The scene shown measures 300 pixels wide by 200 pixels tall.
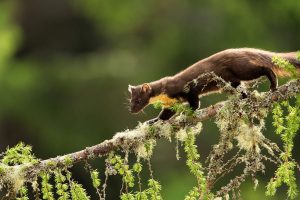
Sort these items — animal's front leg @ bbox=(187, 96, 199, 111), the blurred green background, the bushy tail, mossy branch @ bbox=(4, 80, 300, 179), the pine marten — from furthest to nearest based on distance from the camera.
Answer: the blurred green background → animal's front leg @ bbox=(187, 96, 199, 111) → the pine marten → mossy branch @ bbox=(4, 80, 300, 179) → the bushy tail

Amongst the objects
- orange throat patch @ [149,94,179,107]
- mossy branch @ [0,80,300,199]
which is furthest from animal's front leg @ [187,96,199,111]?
mossy branch @ [0,80,300,199]

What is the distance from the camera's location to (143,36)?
29906 millimetres

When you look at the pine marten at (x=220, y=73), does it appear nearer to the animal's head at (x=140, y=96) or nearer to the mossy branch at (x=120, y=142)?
the animal's head at (x=140, y=96)

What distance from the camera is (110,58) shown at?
88.9ft

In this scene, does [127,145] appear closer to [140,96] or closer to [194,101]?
[194,101]

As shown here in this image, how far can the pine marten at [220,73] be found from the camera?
25.8 ft

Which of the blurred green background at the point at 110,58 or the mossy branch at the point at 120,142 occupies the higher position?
the blurred green background at the point at 110,58

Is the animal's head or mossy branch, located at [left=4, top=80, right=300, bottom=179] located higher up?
the animal's head

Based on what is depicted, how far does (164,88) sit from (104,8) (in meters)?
20.4

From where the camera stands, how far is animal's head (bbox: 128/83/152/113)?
912 cm

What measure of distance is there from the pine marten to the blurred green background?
13740mm

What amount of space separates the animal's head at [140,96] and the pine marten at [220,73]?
0.23 feet

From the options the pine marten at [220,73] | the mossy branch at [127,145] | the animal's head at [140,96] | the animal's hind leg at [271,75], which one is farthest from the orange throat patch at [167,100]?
the mossy branch at [127,145]

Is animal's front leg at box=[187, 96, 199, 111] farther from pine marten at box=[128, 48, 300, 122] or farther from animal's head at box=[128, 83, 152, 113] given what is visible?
animal's head at box=[128, 83, 152, 113]
